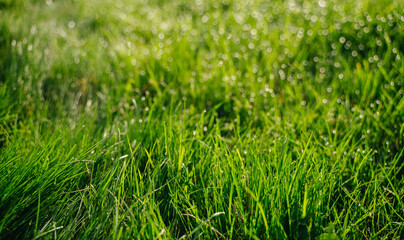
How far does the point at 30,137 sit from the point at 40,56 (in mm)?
995

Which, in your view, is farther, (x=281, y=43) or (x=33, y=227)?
(x=281, y=43)

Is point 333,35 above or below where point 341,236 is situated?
above

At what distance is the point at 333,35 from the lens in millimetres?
2553

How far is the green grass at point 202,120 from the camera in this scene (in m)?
1.24

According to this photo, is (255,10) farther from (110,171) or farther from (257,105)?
(110,171)

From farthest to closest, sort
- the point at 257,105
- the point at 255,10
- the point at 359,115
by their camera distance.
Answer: the point at 255,10, the point at 257,105, the point at 359,115

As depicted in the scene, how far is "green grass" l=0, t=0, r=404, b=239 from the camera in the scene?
4.07ft

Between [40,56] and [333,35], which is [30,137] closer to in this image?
[40,56]

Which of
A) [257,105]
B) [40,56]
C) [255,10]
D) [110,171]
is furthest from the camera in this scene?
[255,10]

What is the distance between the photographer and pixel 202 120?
174 centimetres

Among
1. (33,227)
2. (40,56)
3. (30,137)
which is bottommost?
(33,227)

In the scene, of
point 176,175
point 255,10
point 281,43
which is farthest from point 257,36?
point 176,175

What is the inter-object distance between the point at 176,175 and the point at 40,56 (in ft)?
5.64

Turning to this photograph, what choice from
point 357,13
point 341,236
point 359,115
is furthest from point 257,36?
point 341,236
